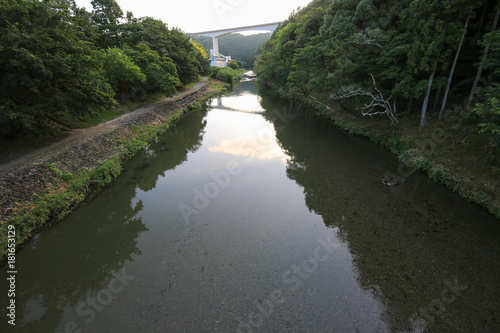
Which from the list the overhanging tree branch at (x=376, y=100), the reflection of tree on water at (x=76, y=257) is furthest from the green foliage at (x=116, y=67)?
the overhanging tree branch at (x=376, y=100)

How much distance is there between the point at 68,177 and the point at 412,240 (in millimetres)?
13939

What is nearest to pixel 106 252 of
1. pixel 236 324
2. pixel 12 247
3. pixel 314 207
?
pixel 12 247

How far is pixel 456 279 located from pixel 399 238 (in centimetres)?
167

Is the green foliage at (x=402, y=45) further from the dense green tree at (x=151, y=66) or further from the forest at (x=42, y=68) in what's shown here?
the forest at (x=42, y=68)

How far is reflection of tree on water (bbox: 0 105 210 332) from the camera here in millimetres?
5328

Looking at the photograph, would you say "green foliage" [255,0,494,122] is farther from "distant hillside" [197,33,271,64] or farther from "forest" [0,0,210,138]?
"distant hillside" [197,33,271,64]

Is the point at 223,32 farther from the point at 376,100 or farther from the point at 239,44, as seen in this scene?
the point at 376,100

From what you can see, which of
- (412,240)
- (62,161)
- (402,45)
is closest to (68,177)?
(62,161)

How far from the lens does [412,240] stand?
7262mm

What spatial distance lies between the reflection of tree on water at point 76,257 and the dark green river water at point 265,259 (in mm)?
35

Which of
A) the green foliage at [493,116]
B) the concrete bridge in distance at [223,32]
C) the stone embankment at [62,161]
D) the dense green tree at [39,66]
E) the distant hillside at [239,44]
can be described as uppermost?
the distant hillside at [239,44]

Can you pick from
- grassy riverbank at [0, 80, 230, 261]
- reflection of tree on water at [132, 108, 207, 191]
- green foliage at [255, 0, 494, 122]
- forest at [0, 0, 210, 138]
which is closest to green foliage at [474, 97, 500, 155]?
green foliage at [255, 0, 494, 122]

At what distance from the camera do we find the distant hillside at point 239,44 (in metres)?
157

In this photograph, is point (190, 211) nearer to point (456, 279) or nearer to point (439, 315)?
point (439, 315)
